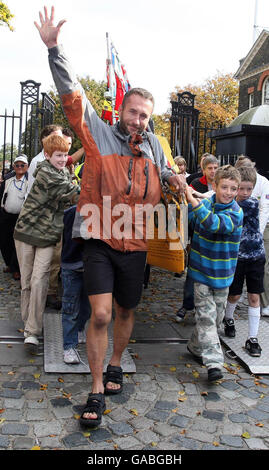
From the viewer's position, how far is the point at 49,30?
2.99 meters

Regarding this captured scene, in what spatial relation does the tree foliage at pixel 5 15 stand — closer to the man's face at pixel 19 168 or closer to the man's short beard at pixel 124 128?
the man's face at pixel 19 168

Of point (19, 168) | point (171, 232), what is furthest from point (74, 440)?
point (19, 168)

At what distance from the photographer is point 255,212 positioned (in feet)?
15.1

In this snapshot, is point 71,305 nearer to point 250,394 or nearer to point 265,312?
point 250,394

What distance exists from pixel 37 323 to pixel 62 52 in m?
2.32

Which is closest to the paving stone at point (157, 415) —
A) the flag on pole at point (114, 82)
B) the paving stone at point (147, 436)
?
the paving stone at point (147, 436)

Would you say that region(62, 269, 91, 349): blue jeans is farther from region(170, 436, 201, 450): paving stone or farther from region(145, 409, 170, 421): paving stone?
region(170, 436, 201, 450): paving stone

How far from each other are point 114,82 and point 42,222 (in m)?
2.49

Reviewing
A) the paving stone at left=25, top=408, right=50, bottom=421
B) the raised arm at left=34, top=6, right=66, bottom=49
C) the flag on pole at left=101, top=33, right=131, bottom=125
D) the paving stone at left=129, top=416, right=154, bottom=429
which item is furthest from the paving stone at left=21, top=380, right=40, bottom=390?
the flag on pole at left=101, top=33, right=131, bottom=125

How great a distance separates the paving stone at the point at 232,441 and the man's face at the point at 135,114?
2.00m

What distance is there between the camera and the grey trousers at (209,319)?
3.87 m

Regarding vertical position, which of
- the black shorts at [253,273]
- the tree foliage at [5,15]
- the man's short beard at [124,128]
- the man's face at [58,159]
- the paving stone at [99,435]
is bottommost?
the paving stone at [99,435]

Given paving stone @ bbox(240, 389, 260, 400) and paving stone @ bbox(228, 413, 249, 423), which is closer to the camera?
paving stone @ bbox(228, 413, 249, 423)

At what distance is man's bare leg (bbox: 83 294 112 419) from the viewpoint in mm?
3225
